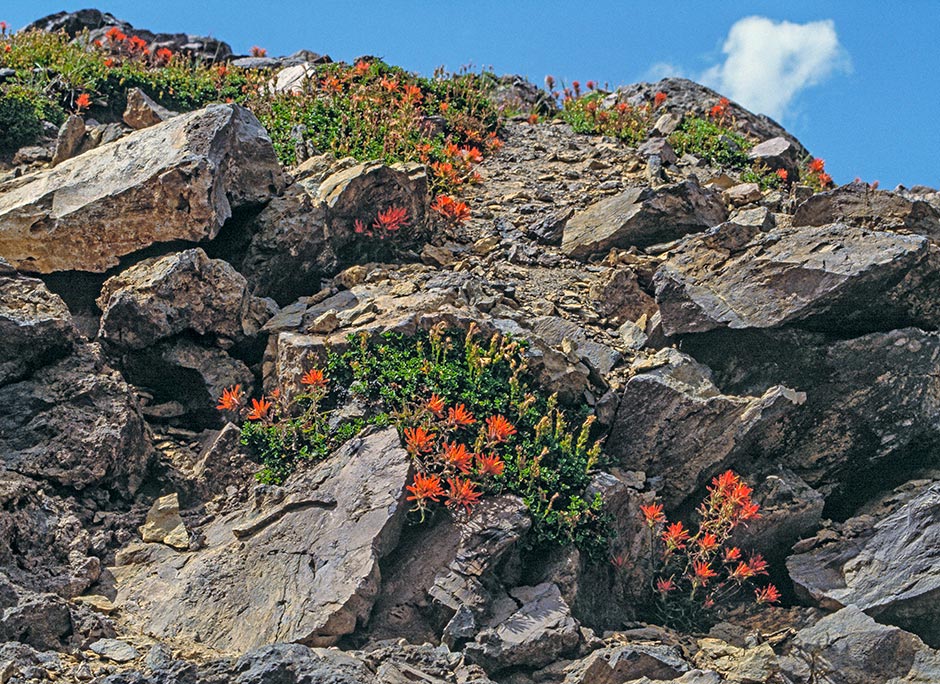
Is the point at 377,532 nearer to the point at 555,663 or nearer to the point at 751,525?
the point at 555,663

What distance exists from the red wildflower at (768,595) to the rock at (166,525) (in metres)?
6.17

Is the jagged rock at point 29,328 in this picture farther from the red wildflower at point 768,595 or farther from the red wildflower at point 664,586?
the red wildflower at point 768,595

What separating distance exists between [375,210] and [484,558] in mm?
6292

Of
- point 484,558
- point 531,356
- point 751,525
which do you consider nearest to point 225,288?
point 531,356

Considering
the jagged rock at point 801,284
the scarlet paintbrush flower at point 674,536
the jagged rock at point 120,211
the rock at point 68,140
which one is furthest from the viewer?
the rock at point 68,140

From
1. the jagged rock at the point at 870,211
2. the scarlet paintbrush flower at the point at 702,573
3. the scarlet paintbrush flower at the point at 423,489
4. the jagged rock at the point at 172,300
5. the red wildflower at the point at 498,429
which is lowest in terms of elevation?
the scarlet paintbrush flower at the point at 702,573

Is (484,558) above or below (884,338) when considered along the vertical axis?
below

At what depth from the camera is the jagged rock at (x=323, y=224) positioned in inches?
498

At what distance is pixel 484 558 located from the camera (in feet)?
29.9

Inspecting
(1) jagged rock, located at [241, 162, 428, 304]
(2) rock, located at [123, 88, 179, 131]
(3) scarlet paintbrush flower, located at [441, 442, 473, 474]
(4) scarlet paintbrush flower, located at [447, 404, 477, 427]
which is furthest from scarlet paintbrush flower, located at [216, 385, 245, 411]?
(2) rock, located at [123, 88, 179, 131]

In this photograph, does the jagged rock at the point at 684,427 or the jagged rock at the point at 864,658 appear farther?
the jagged rock at the point at 684,427

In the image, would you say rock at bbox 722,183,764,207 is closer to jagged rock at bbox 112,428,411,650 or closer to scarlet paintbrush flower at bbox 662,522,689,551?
scarlet paintbrush flower at bbox 662,522,689,551

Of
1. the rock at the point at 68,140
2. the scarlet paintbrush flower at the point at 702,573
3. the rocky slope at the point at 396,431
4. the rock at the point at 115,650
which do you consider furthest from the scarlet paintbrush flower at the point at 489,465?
the rock at the point at 68,140

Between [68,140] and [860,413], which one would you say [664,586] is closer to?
[860,413]
